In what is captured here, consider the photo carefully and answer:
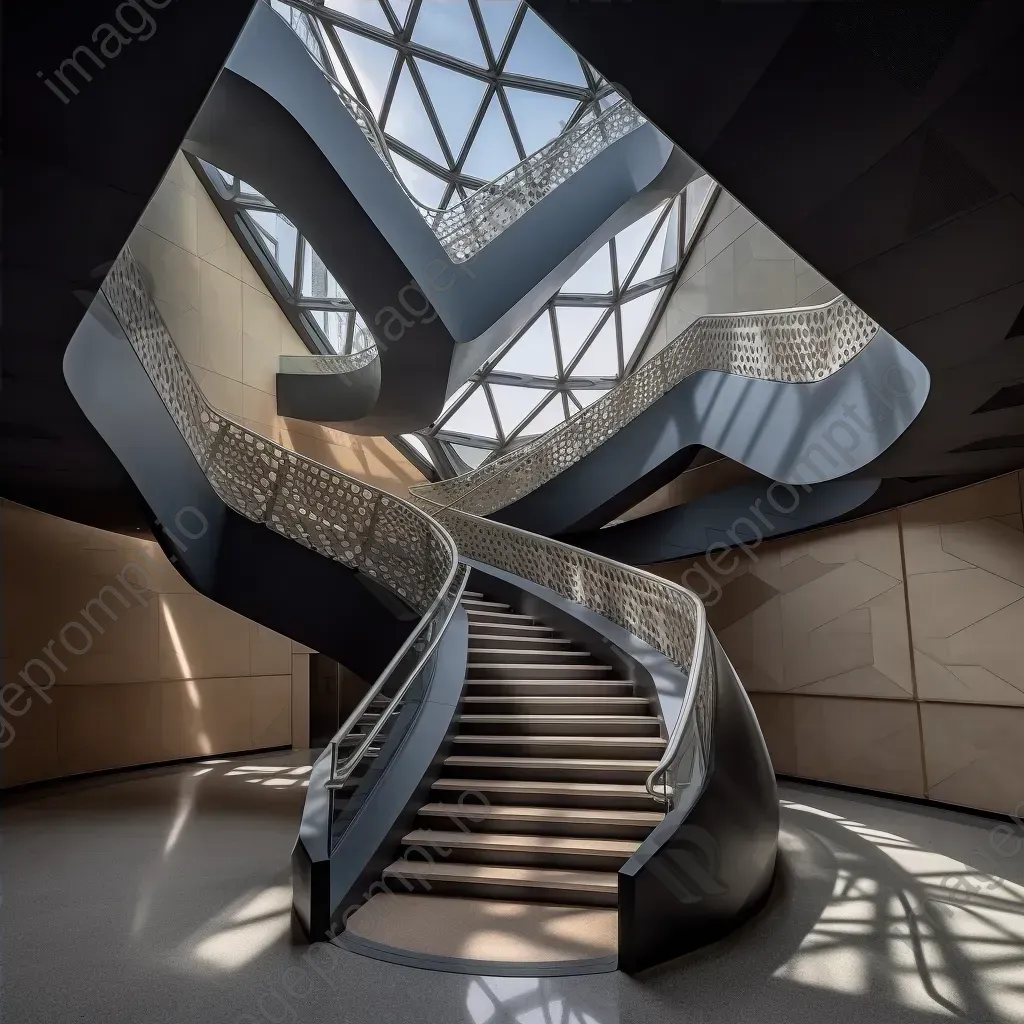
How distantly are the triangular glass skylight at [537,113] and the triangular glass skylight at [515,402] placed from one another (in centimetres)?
660

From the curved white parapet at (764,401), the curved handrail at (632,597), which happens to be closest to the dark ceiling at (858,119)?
the curved white parapet at (764,401)

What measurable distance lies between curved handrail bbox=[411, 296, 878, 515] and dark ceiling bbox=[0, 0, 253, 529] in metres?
7.31

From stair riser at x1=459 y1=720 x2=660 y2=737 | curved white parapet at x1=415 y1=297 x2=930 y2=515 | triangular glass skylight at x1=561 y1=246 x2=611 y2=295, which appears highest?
triangular glass skylight at x1=561 y1=246 x2=611 y2=295

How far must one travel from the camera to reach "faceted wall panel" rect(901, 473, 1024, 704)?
9.27 m

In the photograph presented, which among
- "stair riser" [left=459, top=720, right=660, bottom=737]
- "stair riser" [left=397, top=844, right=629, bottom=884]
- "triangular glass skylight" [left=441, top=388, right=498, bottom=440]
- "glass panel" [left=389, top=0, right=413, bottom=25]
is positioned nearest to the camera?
"stair riser" [left=397, top=844, right=629, bottom=884]

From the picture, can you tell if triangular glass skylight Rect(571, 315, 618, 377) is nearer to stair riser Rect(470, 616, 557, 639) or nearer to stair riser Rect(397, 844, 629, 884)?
stair riser Rect(470, 616, 557, 639)

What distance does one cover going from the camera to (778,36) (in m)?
3.04

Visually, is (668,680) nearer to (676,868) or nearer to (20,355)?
(676,868)

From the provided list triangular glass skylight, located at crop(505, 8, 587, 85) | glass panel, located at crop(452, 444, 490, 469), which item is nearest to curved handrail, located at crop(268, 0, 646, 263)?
triangular glass skylight, located at crop(505, 8, 587, 85)

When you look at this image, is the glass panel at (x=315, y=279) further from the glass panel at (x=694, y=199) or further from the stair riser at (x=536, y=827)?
the stair riser at (x=536, y=827)

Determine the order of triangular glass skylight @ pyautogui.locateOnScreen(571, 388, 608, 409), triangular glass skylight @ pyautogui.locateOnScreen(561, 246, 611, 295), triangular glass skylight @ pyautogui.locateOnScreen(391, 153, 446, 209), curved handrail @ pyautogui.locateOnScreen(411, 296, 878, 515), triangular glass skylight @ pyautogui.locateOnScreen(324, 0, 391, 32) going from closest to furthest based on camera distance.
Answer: curved handrail @ pyautogui.locateOnScreen(411, 296, 878, 515), triangular glass skylight @ pyautogui.locateOnScreen(324, 0, 391, 32), triangular glass skylight @ pyautogui.locateOnScreen(391, 153, 446, 209), triangular glass skylight @ pyautogui.locateOnScreen(561, 246, 611, 295), triangular glass skylight @ pyautogui.locateOnScreen(571, 388, 608, 409)

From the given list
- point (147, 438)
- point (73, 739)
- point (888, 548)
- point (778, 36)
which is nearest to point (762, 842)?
point (778, 36)

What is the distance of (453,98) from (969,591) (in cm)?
1463

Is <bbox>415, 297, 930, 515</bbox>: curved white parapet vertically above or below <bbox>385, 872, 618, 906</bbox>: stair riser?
above
